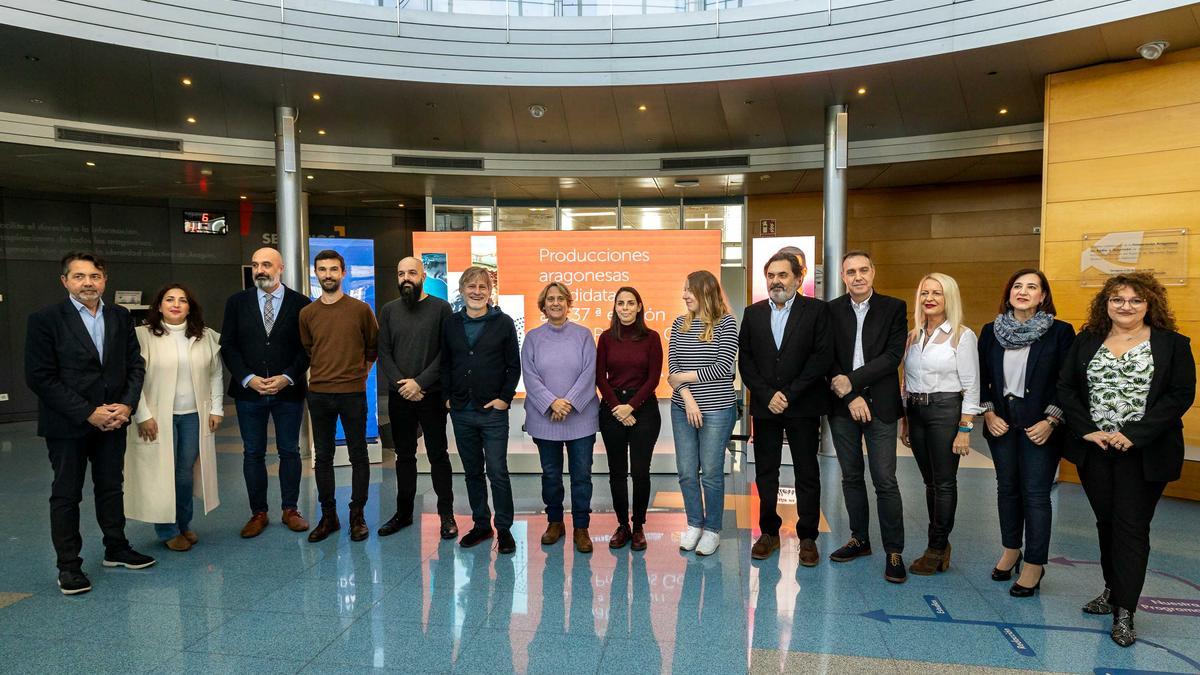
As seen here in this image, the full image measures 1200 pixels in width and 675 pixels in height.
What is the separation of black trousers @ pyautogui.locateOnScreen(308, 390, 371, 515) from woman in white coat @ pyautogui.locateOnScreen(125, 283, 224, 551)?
25.2 inches

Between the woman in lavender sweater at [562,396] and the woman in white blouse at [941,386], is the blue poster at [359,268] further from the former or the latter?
the woman in white blouse at [941,386]

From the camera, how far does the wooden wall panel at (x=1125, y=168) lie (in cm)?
536

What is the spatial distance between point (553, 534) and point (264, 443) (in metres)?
1.97

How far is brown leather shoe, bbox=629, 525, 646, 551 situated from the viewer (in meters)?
4.05

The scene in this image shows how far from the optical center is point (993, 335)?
11.3ft

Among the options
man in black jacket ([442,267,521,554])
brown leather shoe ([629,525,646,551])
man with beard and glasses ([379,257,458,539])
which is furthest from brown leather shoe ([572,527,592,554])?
man with beard and glasses ([379,257,458,539])

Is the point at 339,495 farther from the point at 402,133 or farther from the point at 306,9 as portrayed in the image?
the point at 402,133

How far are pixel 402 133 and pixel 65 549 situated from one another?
6.11 meters

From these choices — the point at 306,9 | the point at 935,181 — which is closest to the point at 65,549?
the point at 306,9

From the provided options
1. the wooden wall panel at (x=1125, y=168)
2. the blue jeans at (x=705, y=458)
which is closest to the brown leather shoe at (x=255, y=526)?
the blue jeans at (x=705, y=458)

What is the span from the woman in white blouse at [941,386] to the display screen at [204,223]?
11918 millimetres

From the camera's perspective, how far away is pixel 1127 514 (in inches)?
115

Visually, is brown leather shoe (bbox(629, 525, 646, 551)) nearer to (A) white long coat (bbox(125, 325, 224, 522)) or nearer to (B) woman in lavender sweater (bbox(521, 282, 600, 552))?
(B) woman in lavender sweater (bbox(521, 282, 600, 552))

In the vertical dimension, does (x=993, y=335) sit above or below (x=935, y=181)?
below
